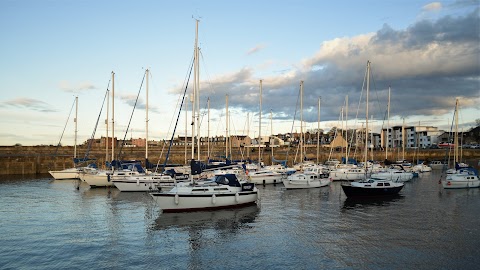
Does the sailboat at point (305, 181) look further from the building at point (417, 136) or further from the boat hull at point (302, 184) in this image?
the building at point (417, 136)

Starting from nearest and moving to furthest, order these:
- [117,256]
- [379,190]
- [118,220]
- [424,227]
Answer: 1. [117,256]
2. [424,227]
3. [118,220]
4. [379,190]

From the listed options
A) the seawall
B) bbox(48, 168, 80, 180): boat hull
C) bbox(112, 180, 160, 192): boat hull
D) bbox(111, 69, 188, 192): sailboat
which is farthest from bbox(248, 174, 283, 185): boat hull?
bbox(48, 168, 80, 180): boat hull

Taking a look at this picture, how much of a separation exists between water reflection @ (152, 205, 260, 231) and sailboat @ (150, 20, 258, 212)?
582 millimetres

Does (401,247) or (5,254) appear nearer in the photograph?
(5,254)

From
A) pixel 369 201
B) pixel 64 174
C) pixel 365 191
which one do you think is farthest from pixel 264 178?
pixel 64 174

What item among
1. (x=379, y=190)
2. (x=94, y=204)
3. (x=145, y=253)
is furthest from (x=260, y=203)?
(x=145, y=253)

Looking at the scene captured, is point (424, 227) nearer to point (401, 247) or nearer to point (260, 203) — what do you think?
point (401, 247)

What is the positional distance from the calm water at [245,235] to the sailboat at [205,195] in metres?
0.85

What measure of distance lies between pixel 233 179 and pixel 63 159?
5487 cm

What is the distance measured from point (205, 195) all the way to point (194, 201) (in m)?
1.03

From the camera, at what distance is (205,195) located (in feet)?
102

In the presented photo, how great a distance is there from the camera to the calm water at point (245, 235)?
18.4 metres

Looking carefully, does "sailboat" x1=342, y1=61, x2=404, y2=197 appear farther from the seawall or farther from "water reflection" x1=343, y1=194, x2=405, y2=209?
the seawall

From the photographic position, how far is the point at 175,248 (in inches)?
819
